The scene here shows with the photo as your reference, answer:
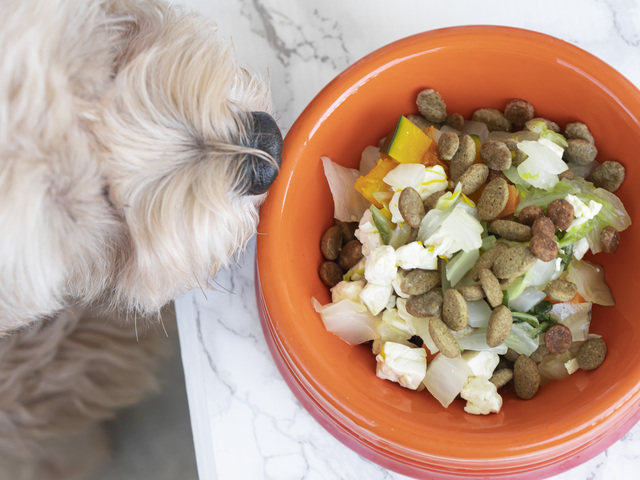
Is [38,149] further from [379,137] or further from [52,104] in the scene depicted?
[379,137]

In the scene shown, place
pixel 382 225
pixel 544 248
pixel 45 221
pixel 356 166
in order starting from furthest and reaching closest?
pixel 356 166, pixel 382 225, pixel 544 248, pixel 45 221

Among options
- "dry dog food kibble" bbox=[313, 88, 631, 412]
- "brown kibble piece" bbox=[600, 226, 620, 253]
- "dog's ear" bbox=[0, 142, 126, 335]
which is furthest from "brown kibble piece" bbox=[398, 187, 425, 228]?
"dog's ear" bbox=[0, 142, 126, 335]

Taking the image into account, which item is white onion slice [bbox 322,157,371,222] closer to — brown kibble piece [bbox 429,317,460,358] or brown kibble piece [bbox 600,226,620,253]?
brown kibble piece [bbox 429,317,460,358]

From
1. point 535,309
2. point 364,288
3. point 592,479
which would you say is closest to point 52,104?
point 364,288

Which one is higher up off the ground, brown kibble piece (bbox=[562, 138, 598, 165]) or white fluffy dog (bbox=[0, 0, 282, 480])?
brown kibble piece (bbox=[562, 138, 598, 165])

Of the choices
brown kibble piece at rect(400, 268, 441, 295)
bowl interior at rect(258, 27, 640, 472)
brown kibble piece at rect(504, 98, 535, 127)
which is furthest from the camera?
brown kibble piece at rect(504, 98, 535, 127)

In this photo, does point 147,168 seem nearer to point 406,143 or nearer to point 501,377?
point 406,143

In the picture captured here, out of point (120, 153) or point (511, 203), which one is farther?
point (511, 203)

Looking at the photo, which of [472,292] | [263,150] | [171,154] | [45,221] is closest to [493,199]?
[472,292]
